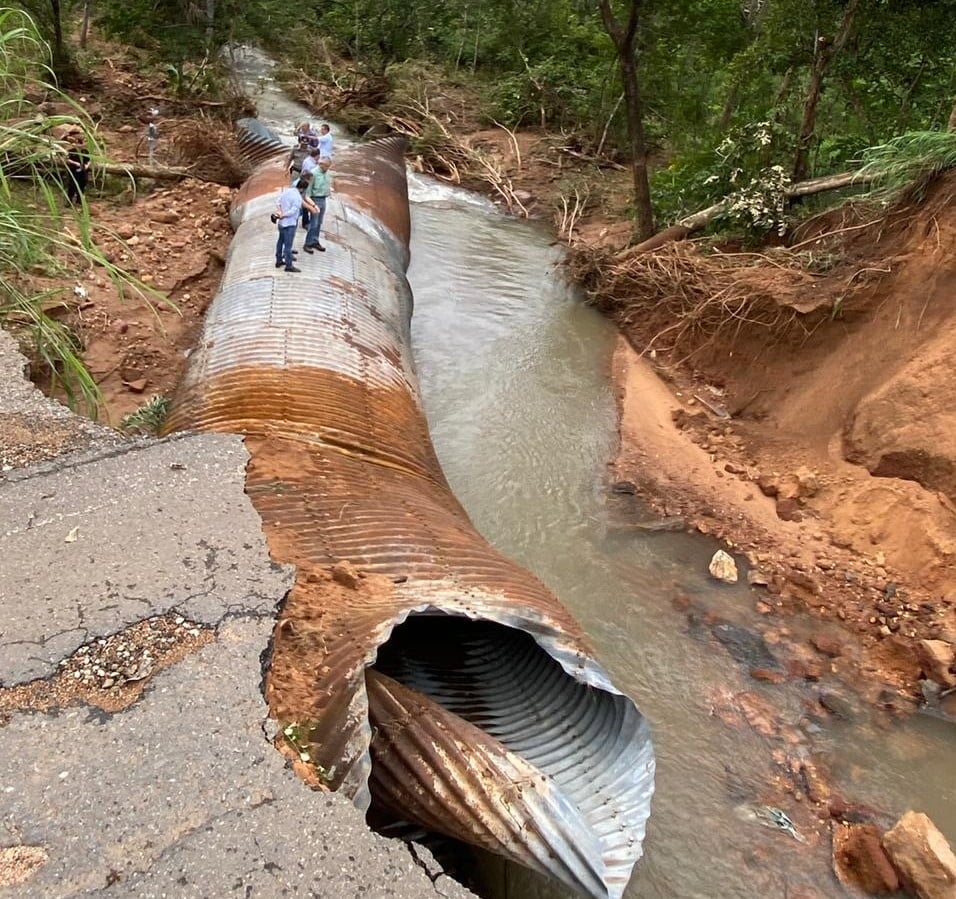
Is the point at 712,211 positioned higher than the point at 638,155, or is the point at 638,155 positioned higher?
the point at 638,155

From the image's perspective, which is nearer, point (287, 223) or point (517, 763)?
point (517, 763)

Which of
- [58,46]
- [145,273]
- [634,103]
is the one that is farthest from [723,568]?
[58,46]

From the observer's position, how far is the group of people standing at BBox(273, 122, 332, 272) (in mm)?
6250

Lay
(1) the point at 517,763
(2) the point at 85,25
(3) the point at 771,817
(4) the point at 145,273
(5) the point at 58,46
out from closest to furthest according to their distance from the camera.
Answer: (1) the point at 517,763
(3) the point at 771,817
(4) the point at 145,273
(5) the point at 58,46
(2) the point at 85,25

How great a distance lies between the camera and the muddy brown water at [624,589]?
169 inches

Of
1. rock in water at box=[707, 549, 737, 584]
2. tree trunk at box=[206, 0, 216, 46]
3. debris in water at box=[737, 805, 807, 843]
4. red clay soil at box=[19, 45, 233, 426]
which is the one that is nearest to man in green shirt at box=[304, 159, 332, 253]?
red clay soil at box=[19, 45, 233, 426]

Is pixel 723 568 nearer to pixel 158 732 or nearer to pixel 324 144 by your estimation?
pixel 158 732

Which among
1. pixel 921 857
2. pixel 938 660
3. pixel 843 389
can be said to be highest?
pixel 843 389

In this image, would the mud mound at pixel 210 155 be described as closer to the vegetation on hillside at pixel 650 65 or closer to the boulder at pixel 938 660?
the vegetation on hillside at pixel 650 65

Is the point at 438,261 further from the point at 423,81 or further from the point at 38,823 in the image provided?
the point at 38,823

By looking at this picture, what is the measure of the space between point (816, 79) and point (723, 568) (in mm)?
6192

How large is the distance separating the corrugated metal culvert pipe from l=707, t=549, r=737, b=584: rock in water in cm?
246

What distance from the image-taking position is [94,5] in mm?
17391

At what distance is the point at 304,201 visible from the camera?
6.60 meters
